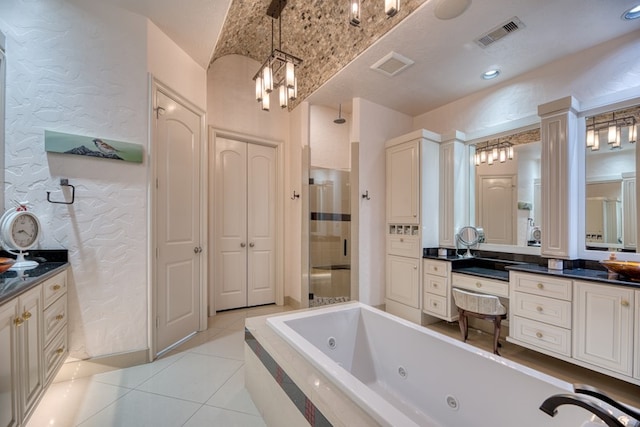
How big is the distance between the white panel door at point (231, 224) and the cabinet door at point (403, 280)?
1.97 m

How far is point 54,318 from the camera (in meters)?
1.71

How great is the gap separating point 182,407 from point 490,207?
3.49 meters

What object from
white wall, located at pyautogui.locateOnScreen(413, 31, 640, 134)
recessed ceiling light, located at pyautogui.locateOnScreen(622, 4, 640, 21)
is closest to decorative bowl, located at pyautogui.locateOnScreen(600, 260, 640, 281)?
white wall, located at pyautogui.locateOnScreen(413, 31, 640, 134)

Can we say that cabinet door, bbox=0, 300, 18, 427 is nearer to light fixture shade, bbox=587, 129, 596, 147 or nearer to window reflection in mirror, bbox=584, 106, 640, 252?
window reflection in mirror, bbox=584, 106, 640, 252

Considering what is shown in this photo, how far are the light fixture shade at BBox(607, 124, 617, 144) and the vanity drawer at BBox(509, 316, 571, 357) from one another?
5.51 feet

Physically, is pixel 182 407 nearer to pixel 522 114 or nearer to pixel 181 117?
pixel 181 117

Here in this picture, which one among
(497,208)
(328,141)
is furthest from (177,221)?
(497,208)

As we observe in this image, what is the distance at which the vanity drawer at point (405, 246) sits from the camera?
3229 mm

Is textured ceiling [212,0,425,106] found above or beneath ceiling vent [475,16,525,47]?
above

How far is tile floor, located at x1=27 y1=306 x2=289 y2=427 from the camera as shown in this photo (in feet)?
5.36

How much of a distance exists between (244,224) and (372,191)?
1.80m

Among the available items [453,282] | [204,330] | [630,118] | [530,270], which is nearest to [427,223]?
[453,282]

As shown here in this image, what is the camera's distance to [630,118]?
223 centimetres

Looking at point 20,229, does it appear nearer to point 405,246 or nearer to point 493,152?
point 405,246
